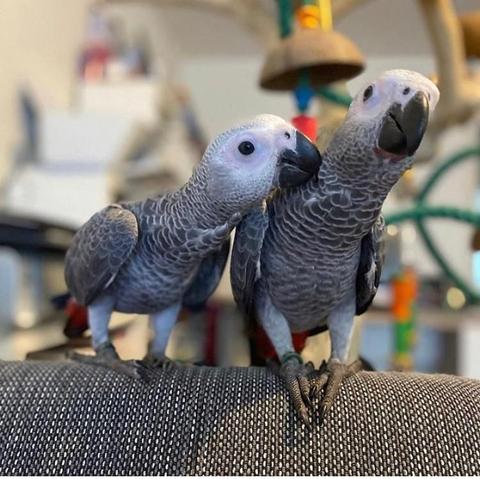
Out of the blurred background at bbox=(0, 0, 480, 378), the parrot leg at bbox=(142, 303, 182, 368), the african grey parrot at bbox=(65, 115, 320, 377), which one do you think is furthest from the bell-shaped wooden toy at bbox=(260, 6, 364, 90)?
the parrot leg at bbox=(142, 303, 182, 368)

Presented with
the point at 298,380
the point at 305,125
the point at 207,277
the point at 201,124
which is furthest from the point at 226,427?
the point at 201,124

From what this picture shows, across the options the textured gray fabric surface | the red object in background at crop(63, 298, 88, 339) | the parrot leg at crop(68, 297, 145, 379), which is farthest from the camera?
the red object in background at crop(63, 298, 88, 339)

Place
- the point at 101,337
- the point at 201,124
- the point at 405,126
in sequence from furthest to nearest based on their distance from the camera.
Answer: the point at 201,124, the point at 101,337, the point at 405,126

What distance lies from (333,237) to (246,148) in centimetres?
9

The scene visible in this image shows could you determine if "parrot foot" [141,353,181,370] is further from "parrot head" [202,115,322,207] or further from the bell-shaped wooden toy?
the bell-shaped wooden toy

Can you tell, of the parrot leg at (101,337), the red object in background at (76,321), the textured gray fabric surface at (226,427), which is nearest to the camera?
the textured gray fabric surface at (226,427)

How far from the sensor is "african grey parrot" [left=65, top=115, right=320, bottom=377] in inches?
16.4

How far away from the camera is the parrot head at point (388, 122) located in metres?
0.37

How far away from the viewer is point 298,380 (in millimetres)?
420

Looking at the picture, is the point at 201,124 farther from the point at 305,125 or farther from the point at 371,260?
the point at 371,260

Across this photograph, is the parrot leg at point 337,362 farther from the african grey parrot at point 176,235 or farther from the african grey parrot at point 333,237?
the african grey parrot at point 176,235

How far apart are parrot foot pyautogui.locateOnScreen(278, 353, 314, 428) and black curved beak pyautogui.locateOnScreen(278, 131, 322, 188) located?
14cm

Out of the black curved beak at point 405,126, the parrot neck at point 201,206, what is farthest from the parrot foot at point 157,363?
the black curved beak at point 405,126

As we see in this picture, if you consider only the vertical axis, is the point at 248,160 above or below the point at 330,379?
above
